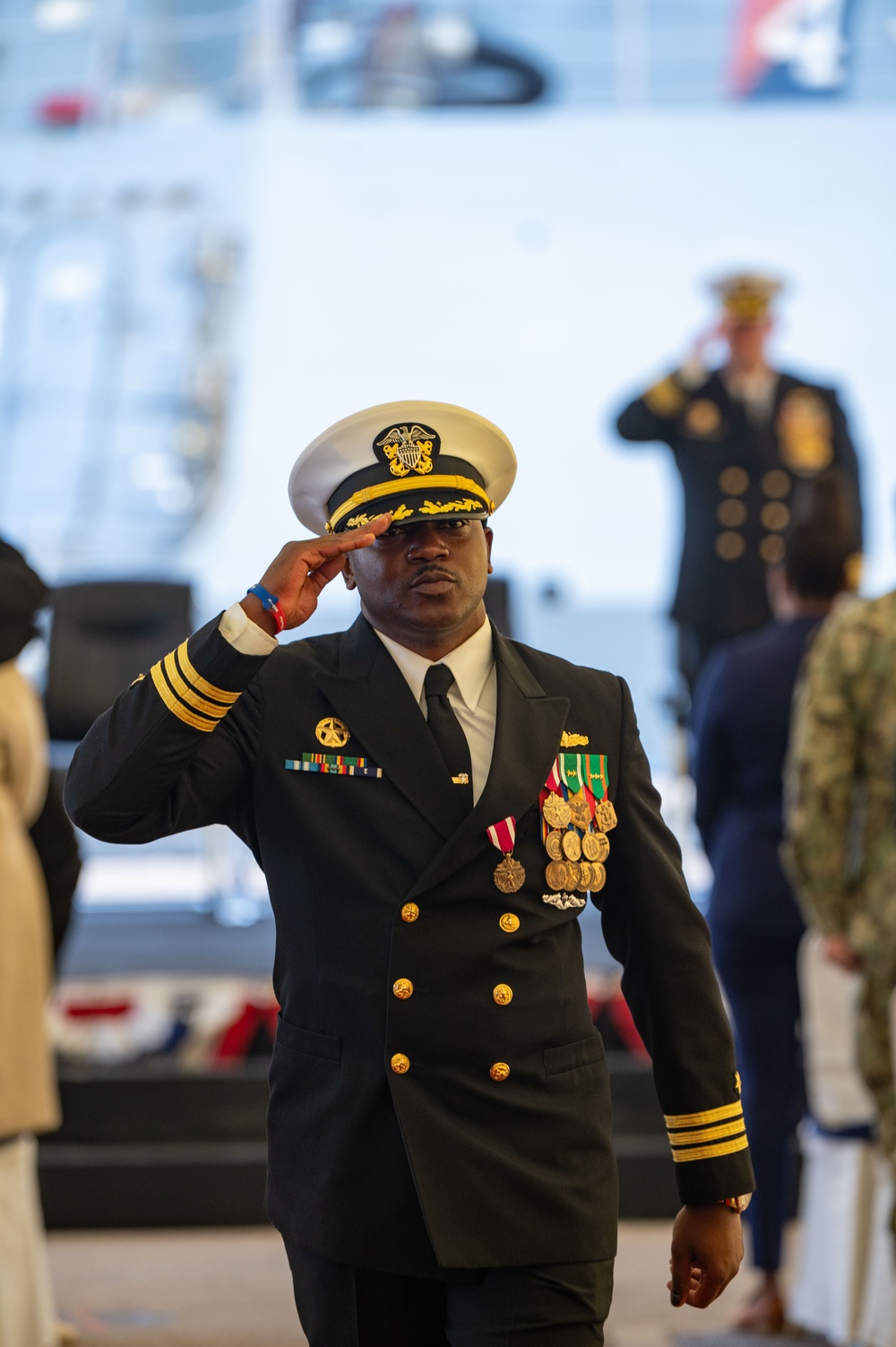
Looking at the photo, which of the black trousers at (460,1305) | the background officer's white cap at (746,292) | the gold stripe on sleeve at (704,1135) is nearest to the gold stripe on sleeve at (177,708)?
the black trousers at (460,1305)

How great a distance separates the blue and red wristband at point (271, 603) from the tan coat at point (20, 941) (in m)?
1.50

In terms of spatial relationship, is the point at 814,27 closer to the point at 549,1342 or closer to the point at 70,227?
the point at 70,227

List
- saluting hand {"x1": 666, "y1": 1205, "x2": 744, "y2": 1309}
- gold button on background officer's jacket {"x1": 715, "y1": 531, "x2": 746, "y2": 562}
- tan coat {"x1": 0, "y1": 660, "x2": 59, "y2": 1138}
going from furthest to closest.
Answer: gold button on background officer's jacket {"x1": 715, "y1": 531, "x2": 746, "y2": 562}
tan coat {"x1": 0, "y1": 660, "x2": 59, "y2": 1138}
saluting hand {"x1": 666, "y1": 1205, "x2": 744, "y2": 1309}

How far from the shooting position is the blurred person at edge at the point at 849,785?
2.63 meters

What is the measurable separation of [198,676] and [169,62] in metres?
5.54

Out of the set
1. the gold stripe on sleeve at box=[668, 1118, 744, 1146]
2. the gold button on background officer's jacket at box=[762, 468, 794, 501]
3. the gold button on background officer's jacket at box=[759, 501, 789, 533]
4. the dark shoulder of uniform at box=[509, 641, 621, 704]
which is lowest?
the gold stripe on sleeve at box=[668, 1118, 744, 1146]

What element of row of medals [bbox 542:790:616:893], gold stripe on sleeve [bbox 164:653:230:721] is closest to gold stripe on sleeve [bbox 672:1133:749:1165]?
row of medals [bbox 542:790:616:893]

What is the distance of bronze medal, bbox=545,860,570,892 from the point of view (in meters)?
1.48

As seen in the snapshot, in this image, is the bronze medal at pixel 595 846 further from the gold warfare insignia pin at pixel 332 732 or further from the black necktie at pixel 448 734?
the gold warfare insignia pin at pixel 332 732

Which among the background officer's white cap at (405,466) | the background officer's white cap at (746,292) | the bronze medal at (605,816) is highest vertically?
the background officer's white cap at (746,292)

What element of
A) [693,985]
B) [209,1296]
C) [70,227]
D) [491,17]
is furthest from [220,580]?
[693,985]

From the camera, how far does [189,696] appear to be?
140 cm

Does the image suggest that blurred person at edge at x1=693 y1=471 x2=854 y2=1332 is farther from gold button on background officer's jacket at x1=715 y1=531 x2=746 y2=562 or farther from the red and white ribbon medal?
the red and white ribbon medal

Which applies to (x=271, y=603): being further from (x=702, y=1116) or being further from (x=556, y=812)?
(x=702, y=1116)
